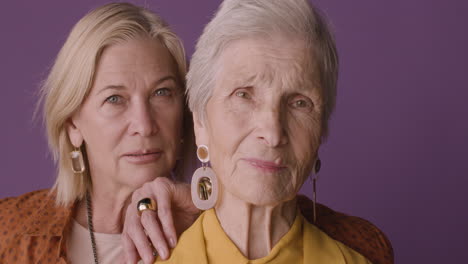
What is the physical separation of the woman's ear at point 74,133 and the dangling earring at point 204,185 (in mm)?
876

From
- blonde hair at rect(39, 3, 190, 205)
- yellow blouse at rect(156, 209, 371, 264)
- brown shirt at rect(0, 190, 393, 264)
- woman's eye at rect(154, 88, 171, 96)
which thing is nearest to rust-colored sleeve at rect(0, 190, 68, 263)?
brown shirt at rect(0, 190, 393, 264)

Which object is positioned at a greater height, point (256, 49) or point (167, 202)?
point (256, 49)

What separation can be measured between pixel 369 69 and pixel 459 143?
1.78ft

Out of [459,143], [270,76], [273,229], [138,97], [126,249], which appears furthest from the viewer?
[459,143]

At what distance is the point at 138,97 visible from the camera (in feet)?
7.57

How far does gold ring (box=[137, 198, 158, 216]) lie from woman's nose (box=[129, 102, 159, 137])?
29cm

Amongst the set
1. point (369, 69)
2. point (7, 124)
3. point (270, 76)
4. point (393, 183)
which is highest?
point (270, 76)

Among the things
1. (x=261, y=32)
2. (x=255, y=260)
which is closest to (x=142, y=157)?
(x=255, y=260)

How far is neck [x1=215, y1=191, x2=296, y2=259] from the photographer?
1.74 meters

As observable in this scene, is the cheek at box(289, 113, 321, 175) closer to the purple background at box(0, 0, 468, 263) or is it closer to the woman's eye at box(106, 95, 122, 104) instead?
the woman's eye at box(106, 95, 122, 104)

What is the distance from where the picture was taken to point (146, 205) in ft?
6.81

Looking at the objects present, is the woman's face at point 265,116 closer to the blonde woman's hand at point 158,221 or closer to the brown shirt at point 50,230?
the blonde woman's hand at point 158,221

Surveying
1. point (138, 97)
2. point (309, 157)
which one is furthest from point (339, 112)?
point (309, 157)

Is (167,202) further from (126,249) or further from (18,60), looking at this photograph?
(18,60)
